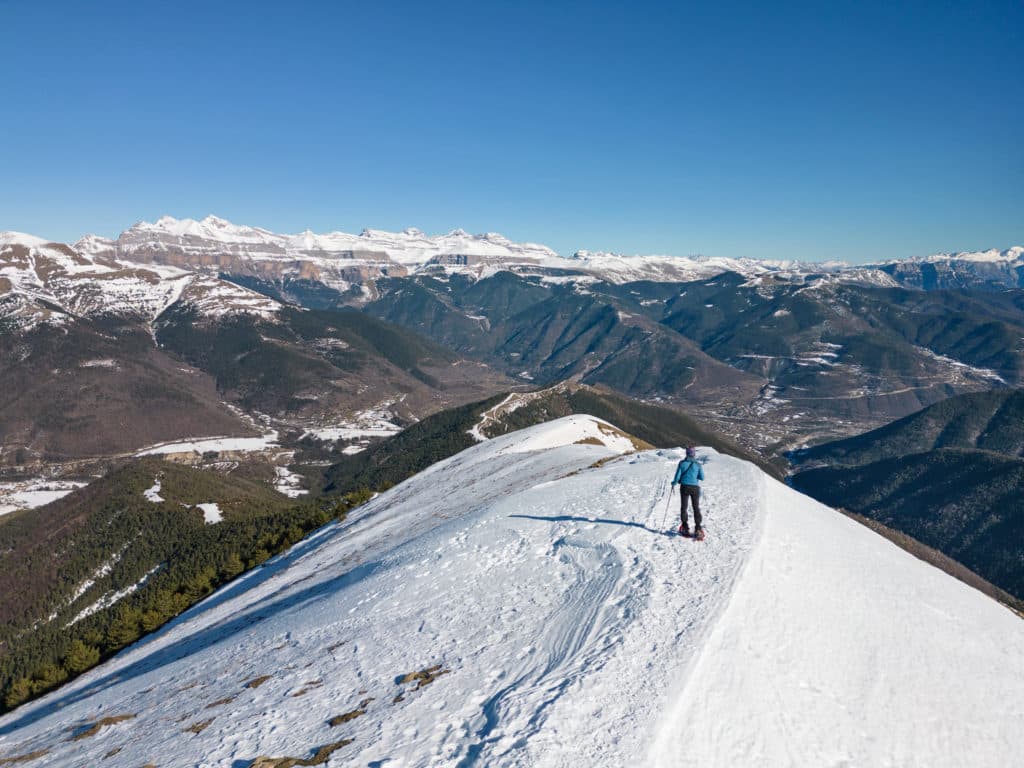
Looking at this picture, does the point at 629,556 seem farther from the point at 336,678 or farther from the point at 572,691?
the point at 336,678

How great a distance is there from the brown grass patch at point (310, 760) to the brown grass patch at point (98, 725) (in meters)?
12.7

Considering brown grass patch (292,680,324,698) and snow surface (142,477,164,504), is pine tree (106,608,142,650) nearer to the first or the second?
brown grass patch (292,680,324,698)

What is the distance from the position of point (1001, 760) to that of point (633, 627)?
25.9ft

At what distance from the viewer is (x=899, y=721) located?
38.3ft

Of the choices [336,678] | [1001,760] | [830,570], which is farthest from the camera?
[830,570]

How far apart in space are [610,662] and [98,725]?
71.4 ft

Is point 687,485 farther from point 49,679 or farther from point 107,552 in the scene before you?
point 107,552

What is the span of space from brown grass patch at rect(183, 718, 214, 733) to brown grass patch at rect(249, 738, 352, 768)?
14.1 feet

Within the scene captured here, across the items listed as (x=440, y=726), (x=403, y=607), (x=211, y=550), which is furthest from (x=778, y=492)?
(x=211, y=550)

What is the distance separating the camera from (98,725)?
830 inches

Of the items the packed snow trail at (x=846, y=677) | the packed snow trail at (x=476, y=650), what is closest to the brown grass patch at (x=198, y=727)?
the packed snow trail at (x=476, y=650)

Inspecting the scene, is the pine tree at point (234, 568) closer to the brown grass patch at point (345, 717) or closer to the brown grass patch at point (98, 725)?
the brown grass patch at point (98, 725)

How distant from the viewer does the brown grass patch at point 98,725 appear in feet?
67.2

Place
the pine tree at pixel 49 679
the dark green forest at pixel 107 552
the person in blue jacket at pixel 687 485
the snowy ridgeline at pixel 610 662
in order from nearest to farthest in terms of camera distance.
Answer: the snowy ridgeline at pixel 610 662, the person in blue jacket at pixel 687 485, the pine tree at pixel 49 679, the dark green forest at pixel 107 552
